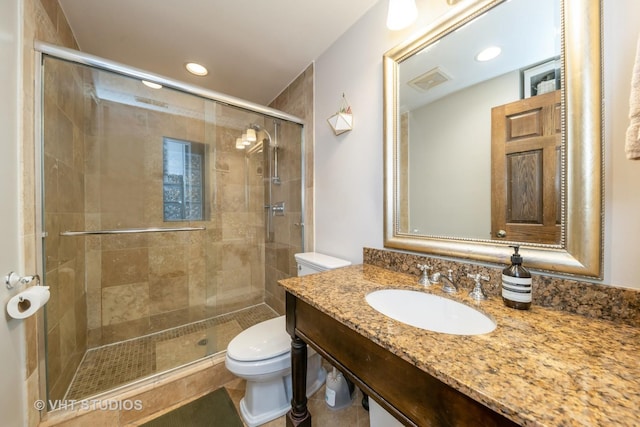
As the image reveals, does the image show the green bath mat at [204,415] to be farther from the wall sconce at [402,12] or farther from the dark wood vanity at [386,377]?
the wall sconce at [402,12]

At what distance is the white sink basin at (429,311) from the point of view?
744 millimetres

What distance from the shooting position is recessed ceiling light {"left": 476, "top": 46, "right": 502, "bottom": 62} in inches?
33.5

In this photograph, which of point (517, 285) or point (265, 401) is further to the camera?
point (265, 401)

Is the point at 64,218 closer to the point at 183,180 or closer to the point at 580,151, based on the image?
the point at 183,180

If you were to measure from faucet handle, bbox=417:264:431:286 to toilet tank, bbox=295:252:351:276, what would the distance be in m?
0.47

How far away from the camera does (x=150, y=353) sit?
1.65 m

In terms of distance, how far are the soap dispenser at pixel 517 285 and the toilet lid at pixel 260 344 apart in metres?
1.02

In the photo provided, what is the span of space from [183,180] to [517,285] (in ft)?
7.95

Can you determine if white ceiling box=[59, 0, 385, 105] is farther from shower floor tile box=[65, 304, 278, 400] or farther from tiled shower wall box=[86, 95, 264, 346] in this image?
shower floor tile box=[65, 304, 278, 400]

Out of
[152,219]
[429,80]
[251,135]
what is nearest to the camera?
[429,80]

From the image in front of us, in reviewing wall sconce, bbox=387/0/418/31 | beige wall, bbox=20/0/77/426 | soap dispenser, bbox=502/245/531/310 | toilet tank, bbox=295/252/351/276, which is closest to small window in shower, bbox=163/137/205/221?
beige wall, bbox=20/0/77/426

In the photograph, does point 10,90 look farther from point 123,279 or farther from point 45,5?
point 123,279

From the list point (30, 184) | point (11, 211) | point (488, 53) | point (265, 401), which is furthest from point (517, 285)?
point (30, 184)

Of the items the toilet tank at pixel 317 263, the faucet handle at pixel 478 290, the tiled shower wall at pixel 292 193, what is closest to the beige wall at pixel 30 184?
the toilet tank at pixel 317 263
